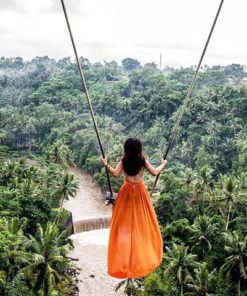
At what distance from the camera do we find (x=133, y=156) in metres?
3.26

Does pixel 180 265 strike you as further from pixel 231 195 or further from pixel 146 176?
pixel 146 176

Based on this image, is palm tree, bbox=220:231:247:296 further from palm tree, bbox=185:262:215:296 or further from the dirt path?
the dirt path

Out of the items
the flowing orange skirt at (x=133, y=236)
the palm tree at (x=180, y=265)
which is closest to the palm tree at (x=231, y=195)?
the palm tree at (x=180, y=265)

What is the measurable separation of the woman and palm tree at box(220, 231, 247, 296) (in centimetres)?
1378

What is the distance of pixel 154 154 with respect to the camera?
37.6 m

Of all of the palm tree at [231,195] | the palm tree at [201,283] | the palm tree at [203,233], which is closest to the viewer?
the palm tree at [201,283]

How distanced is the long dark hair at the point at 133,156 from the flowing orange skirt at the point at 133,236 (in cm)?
19

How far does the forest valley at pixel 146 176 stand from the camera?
49.4ft

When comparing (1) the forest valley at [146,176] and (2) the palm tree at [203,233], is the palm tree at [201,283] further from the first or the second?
(2) the palm tree at [203,233]

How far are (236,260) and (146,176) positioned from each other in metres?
16.5

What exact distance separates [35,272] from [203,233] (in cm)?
909

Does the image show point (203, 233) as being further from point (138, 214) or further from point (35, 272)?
point (138, 214)

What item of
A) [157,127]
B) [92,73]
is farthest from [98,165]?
[92,73]

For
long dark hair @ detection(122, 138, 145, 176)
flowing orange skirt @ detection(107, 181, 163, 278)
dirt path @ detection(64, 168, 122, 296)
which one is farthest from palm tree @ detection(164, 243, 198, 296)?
long dark hair @ detection(122, 138, 145, 176)
